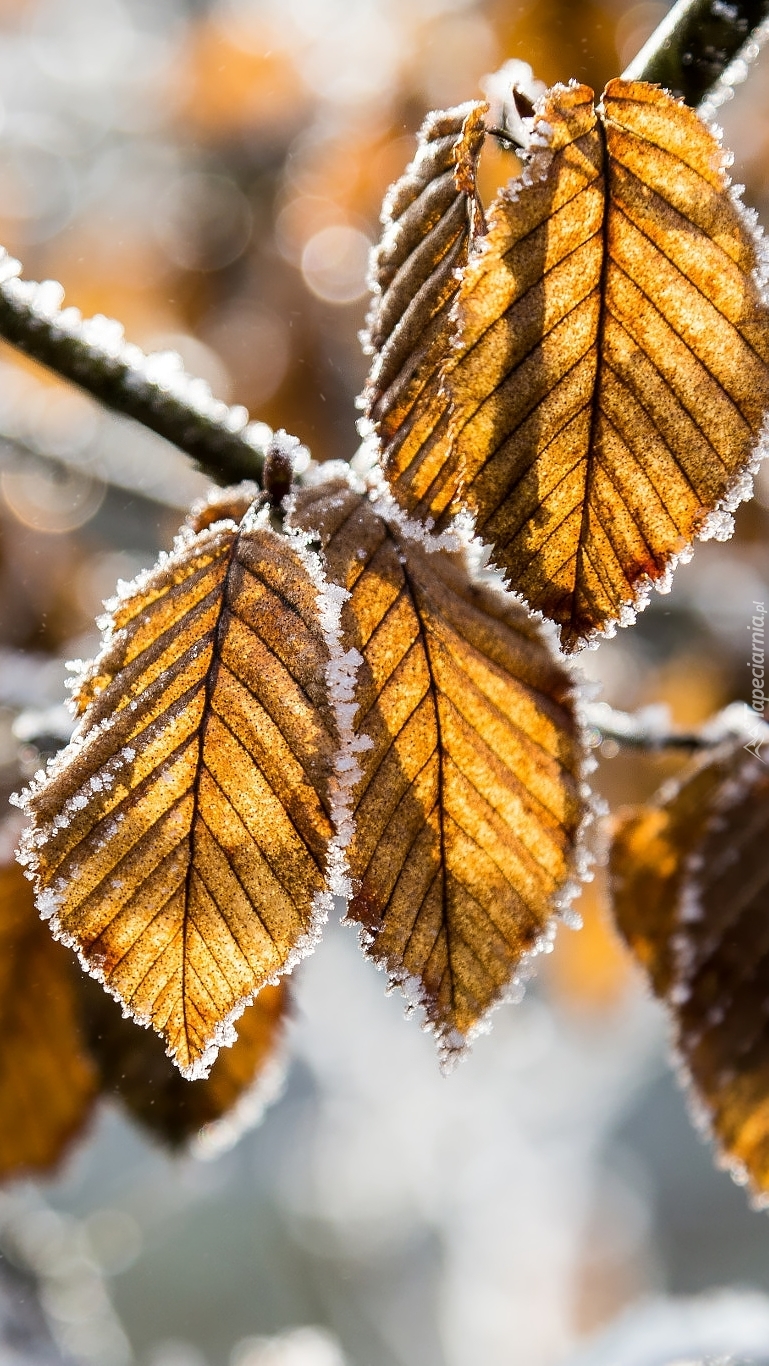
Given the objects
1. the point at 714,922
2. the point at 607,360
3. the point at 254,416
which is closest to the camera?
the point at 607,360

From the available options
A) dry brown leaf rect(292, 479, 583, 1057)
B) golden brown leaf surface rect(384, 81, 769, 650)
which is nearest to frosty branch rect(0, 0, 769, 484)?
dry brown leaf rect(292, 479, 583, 1057)

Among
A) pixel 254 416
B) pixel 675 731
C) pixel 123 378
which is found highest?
pixel 254 416

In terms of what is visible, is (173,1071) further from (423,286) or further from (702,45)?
(702,45)

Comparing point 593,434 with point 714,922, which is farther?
point 714,922

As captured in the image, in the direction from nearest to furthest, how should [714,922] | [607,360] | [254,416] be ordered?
[607,360] → [714,922] → [254,416]

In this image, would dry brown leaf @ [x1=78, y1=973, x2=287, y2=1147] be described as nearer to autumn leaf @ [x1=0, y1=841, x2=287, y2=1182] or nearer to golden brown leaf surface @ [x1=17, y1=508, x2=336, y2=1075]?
autumn leaf @ [x1=0, y1=841, x2=287, y2=1182]

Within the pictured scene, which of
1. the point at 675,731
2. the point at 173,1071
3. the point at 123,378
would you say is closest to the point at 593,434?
the point at 123,378

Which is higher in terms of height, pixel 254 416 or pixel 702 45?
pixel 254 416
